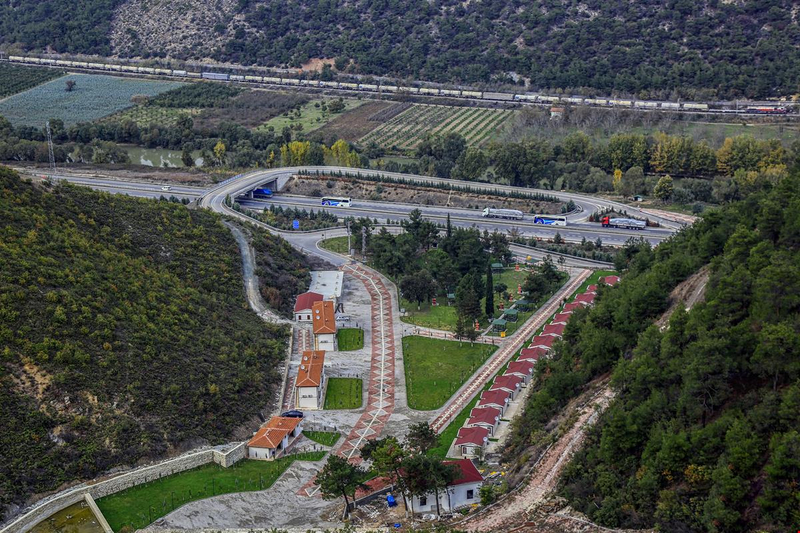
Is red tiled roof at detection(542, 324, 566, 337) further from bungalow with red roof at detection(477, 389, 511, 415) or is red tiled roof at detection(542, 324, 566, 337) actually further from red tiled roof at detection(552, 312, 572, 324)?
bungalow with red roof at detection(477, 389, 511, 415)

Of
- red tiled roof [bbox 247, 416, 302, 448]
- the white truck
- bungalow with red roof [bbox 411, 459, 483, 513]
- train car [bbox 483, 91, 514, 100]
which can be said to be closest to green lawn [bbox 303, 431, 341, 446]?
red tiled roof [bbox 247, 416, 302, 448]

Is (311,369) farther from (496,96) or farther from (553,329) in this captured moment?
(496,96)

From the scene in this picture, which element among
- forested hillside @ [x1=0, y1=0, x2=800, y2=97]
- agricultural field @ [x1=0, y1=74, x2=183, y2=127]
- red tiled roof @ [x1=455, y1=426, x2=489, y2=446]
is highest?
forested hillside @ [x1=0, y1=0, x2=800, y2=97]

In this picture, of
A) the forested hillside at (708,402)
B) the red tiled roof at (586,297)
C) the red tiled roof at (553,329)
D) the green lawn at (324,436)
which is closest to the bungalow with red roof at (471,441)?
the forested hillside at (708,402)

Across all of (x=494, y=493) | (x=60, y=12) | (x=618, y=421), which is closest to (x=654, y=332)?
(x=618, y=421)

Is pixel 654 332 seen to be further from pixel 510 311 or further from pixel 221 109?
pixel 221 109

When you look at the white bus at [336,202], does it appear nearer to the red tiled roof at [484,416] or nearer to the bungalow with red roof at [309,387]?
the bungalow with red roof at [309,387]
